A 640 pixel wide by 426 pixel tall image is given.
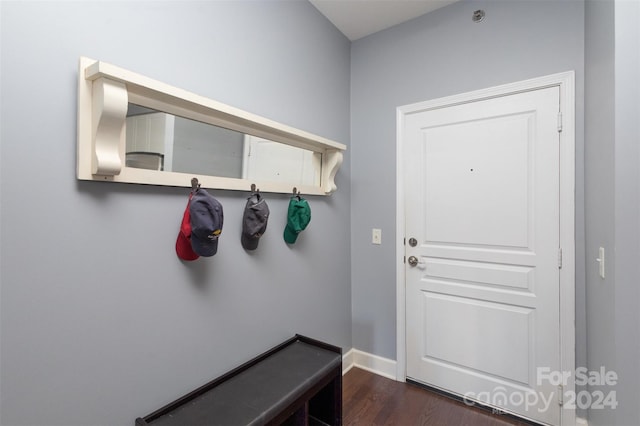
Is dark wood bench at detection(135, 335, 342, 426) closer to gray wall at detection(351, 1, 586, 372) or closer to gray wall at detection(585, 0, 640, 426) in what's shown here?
gray wall at detection(351, 1, 586, 372)

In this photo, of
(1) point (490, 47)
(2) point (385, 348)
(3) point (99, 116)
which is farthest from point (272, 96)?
(2) point (385, 348)

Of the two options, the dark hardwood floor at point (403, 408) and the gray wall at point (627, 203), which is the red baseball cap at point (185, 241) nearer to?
the dark hardwood floor at point (403, 408)

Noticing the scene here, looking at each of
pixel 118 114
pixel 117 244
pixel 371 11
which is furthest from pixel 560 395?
pixel 371 11

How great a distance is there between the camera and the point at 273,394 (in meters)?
1.27

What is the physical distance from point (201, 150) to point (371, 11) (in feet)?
5.37

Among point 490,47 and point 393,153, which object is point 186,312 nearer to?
point 393,153

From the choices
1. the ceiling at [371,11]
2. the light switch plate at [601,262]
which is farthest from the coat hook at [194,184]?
the light switch plate at [601,262]

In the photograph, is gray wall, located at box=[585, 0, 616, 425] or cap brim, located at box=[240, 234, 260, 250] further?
cap brim, located at box=[240, 234, 260, 250]

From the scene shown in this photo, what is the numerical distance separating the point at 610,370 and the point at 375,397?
129cm

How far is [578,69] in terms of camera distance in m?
1.61

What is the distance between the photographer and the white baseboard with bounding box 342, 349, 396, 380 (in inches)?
86.9

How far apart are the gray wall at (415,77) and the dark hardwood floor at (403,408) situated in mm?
257

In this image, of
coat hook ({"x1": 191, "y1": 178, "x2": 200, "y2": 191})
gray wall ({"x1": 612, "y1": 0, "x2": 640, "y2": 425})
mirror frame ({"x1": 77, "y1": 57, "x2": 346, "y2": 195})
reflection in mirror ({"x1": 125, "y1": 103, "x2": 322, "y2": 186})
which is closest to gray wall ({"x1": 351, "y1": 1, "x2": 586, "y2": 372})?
gray wall ({"x1": 612, "y1": 0, "x2": 640, "y2": 425})

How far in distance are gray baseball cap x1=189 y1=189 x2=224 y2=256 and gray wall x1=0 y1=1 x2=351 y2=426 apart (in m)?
0.12
